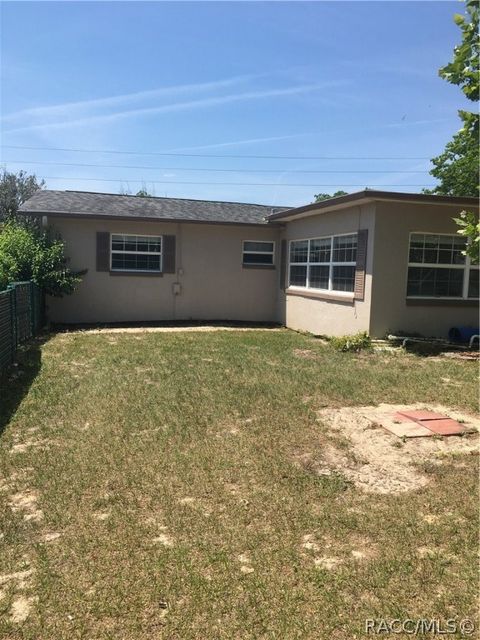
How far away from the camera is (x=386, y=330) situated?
10.6m

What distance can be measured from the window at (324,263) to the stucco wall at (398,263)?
34.5 inches

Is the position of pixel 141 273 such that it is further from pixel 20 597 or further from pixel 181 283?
pixel 20 597

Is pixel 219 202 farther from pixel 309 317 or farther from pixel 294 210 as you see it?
pixel 309 317

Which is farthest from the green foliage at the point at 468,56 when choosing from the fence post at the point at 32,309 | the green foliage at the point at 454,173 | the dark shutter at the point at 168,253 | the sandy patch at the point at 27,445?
the green foliage at the point at 454,173

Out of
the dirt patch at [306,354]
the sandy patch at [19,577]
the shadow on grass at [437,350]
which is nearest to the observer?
the sandy patch at [19,577]

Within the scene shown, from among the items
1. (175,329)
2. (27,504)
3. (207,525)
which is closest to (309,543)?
(207,525)

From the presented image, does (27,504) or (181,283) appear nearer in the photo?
(27,504)

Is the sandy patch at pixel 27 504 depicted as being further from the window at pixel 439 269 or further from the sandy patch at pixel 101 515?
the window at pixel 439 269

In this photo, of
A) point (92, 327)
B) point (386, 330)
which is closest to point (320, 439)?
point (386, 330)

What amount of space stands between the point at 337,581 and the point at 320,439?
2212 millimetres

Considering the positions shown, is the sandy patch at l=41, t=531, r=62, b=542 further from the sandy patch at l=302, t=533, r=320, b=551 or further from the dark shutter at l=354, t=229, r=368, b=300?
the dark shutter at l=354, t=229, r=368, b=300

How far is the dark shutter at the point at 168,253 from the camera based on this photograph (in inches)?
576

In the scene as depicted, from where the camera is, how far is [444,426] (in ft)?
17.8

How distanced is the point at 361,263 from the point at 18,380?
22.1ft
